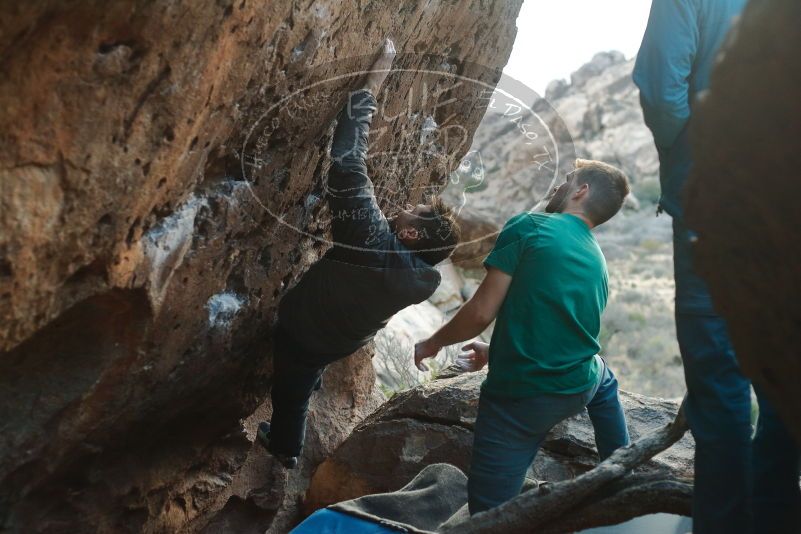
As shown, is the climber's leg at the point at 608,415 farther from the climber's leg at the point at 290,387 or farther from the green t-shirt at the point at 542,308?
the climber's leg at the point at 290,387

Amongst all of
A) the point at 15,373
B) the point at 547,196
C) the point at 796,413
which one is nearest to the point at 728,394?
the point at 796,413

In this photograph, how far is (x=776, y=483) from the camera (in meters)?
2.86

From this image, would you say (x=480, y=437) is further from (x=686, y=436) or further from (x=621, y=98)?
(x=621, y=98)

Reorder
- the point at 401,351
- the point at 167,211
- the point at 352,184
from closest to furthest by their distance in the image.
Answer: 1. the point at 167,211
2. the point at 352,184
3. the point at 401,351

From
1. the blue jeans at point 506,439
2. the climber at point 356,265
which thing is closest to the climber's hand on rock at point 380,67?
the climber at point 356,265

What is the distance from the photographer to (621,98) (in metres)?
34.3

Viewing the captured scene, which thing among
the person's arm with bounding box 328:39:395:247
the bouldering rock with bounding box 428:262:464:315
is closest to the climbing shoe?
the person's arm with bounding box 328:39:395:247

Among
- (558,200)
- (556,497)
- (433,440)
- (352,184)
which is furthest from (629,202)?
(556,497)

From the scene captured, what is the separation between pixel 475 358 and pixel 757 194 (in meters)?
2.48

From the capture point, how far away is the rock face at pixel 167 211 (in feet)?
8.79

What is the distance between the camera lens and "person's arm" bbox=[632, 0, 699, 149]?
9.87ft

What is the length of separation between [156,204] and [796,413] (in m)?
2.25

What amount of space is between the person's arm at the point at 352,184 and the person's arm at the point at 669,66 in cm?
129

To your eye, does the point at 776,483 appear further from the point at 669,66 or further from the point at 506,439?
the point at 669,66
